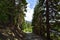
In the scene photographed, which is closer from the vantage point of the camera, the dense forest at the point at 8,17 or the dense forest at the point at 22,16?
the dense forest at the point at 8,17

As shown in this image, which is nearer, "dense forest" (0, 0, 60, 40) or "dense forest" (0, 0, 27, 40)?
"dense forest" (0, 0, 27, 40)

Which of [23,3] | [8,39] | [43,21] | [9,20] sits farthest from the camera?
[43,21]

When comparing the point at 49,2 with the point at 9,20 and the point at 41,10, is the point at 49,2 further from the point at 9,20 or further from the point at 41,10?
the point at 9,20

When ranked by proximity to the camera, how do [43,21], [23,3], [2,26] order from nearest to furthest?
1. [2,26]
2. [23,3]
3. [43,21]

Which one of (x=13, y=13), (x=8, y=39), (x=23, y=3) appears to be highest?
(x=23, y=3)

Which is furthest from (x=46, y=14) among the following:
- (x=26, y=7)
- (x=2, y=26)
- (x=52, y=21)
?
(x=2, y=26)

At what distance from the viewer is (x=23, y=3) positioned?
63.4 feet

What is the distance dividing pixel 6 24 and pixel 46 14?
16.6 feet

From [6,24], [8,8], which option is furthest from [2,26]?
[8,8]

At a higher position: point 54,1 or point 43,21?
point 54,1

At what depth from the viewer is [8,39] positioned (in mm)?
14359

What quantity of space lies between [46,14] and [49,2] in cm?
135

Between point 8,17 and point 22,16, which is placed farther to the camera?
point 22,16

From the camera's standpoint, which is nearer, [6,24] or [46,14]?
[6,24]
